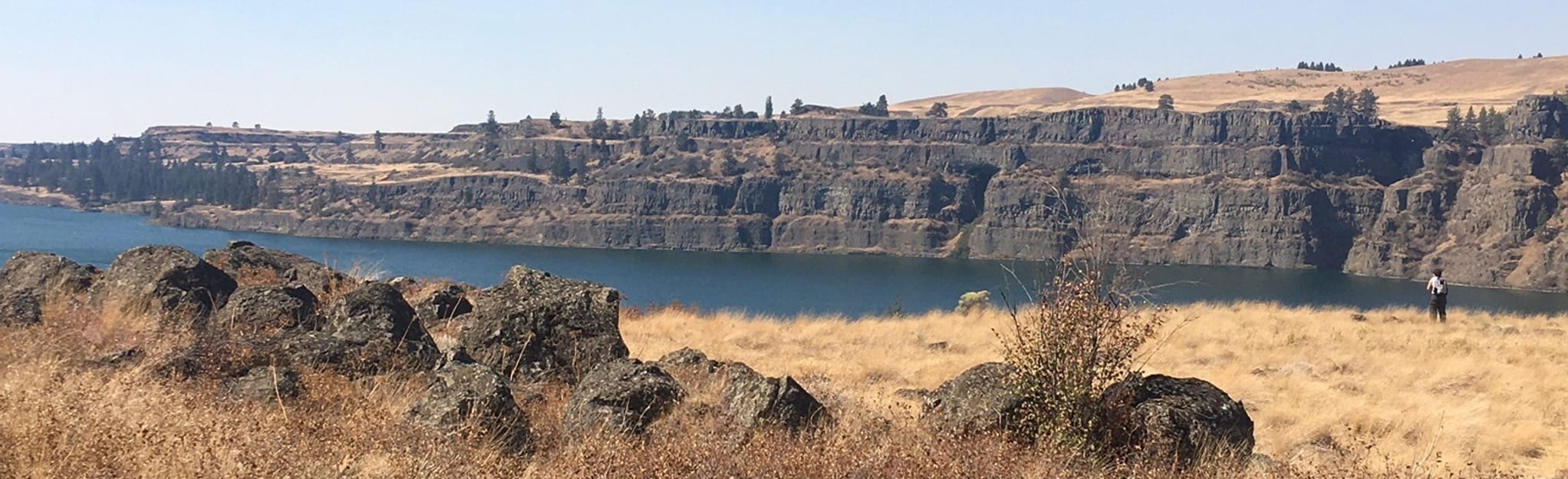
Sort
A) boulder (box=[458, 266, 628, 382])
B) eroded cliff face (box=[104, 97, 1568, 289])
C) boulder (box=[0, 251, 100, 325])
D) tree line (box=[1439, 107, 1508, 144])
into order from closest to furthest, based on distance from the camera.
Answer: boulder (box=[458, 266, 628, 382]), boulder (box=[0, 251, 100, 325]), eroded cliff face (box=[104, 97, 1568, 289]), tree line (box=[1439, 107, 1508, 144])

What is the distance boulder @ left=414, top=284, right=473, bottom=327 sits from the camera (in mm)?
12758

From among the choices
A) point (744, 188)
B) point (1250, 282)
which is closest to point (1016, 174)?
point (744, 188)

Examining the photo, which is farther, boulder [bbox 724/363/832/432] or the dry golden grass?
the dry golden grass

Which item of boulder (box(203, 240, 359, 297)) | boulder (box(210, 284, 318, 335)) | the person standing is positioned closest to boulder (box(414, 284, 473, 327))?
boulder (box(203, 240, 359, 297))

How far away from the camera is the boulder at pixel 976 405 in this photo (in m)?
7.60

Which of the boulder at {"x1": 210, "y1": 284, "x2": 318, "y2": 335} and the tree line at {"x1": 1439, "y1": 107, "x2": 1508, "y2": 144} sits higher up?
the tree line at {"x1": 1439, "y1": 107, "x2": 1508, "y2": 144}

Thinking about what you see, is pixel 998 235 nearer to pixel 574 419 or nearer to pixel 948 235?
pixel 948 235

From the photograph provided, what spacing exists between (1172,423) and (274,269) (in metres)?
11.4

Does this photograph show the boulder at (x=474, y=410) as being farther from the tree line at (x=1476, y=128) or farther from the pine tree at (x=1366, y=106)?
the pine tree at (x=1366, y=106)

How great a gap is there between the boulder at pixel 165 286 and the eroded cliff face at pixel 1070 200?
471 feet

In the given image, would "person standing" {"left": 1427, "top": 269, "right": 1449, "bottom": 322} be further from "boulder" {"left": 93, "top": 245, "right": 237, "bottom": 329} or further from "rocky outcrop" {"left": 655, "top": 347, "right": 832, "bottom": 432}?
"boulder" {"left": 93, "top": 245, "right": 237, "bottom": 329}

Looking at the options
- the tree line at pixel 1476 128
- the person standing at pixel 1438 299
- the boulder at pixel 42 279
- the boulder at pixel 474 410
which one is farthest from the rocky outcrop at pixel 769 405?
the tree line at pixel 1476 128

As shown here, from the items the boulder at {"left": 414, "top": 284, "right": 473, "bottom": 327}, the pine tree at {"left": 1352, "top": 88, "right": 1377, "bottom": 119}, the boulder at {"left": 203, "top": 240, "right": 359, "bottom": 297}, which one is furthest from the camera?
the pine tree at {"left": 1352, "top": 88, "right": 1377, "bottom": 119}

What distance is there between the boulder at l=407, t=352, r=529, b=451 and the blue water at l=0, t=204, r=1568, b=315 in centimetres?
5405
